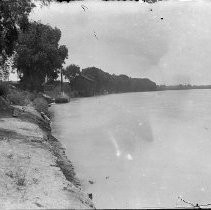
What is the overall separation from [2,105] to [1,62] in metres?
4.73

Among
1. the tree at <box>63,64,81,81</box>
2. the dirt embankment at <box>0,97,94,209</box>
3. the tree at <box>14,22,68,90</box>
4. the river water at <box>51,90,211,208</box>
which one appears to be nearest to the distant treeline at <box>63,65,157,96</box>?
the tree at <box>63,64,81,81</box>

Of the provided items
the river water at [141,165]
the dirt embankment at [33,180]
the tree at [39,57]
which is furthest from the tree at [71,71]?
the dirt embankment at [33,180]

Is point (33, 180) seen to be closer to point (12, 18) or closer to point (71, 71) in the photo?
point (12, 18)

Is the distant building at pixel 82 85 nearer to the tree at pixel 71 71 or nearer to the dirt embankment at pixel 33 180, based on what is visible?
the tree at pixel 71 71

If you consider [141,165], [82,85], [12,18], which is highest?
[12,18]

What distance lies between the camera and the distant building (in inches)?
6058

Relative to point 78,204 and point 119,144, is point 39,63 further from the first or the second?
point 78,204

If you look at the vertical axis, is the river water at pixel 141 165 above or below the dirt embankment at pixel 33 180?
below

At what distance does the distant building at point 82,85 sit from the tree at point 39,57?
200 feet

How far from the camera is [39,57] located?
82188 millimetres

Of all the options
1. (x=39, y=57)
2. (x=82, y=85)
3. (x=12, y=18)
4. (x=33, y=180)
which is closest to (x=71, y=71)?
(x=82, y=85)

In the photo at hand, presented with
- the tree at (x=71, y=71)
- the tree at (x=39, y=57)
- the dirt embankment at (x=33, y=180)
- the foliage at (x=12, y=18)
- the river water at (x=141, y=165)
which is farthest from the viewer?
the tree at (x=71, y=71)

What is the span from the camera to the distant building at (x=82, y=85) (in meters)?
154

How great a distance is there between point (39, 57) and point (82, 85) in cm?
7697
